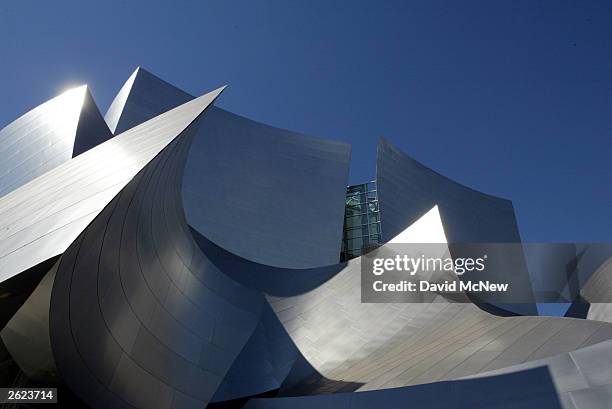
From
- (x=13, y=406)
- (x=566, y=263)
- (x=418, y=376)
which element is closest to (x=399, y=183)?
(x=566, y=263)

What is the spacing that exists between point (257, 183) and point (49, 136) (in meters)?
9.40

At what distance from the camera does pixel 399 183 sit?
24906 mm

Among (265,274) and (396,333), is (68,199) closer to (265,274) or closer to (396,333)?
(396,333)

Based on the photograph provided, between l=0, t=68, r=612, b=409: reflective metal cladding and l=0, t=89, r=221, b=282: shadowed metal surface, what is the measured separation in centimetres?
3

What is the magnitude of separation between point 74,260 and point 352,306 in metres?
7.68

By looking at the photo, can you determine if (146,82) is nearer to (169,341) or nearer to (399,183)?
(399,183)

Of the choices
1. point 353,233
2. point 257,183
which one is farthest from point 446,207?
point 257,183

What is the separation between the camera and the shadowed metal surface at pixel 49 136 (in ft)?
38.7

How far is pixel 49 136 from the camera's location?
13148 millimetres

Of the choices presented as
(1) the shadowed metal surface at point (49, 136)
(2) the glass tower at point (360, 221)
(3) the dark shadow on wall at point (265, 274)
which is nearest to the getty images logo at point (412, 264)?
(3) the dark shadow on wall at point (265, 274)

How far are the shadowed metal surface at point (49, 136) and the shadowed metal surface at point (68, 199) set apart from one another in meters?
6.43

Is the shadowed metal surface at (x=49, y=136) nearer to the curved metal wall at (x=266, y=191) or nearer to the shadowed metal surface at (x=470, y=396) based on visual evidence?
the curved metal wall at (x=266, y=191)

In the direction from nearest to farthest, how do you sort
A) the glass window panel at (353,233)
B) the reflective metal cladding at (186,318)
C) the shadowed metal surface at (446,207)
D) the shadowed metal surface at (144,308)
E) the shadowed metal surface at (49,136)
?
1. the reflective metal cladding at (186,318)
2. the shadowed metal surface at (144,308)
3. the shadowed metal surface at (49,136)
4. the shadowed metal surface at (446,207)
5. the glass window panel at (353,233)

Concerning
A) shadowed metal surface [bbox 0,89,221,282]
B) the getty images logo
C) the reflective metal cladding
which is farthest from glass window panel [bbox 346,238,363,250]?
shadowed metal surface [bbox 0,89,221,282]
